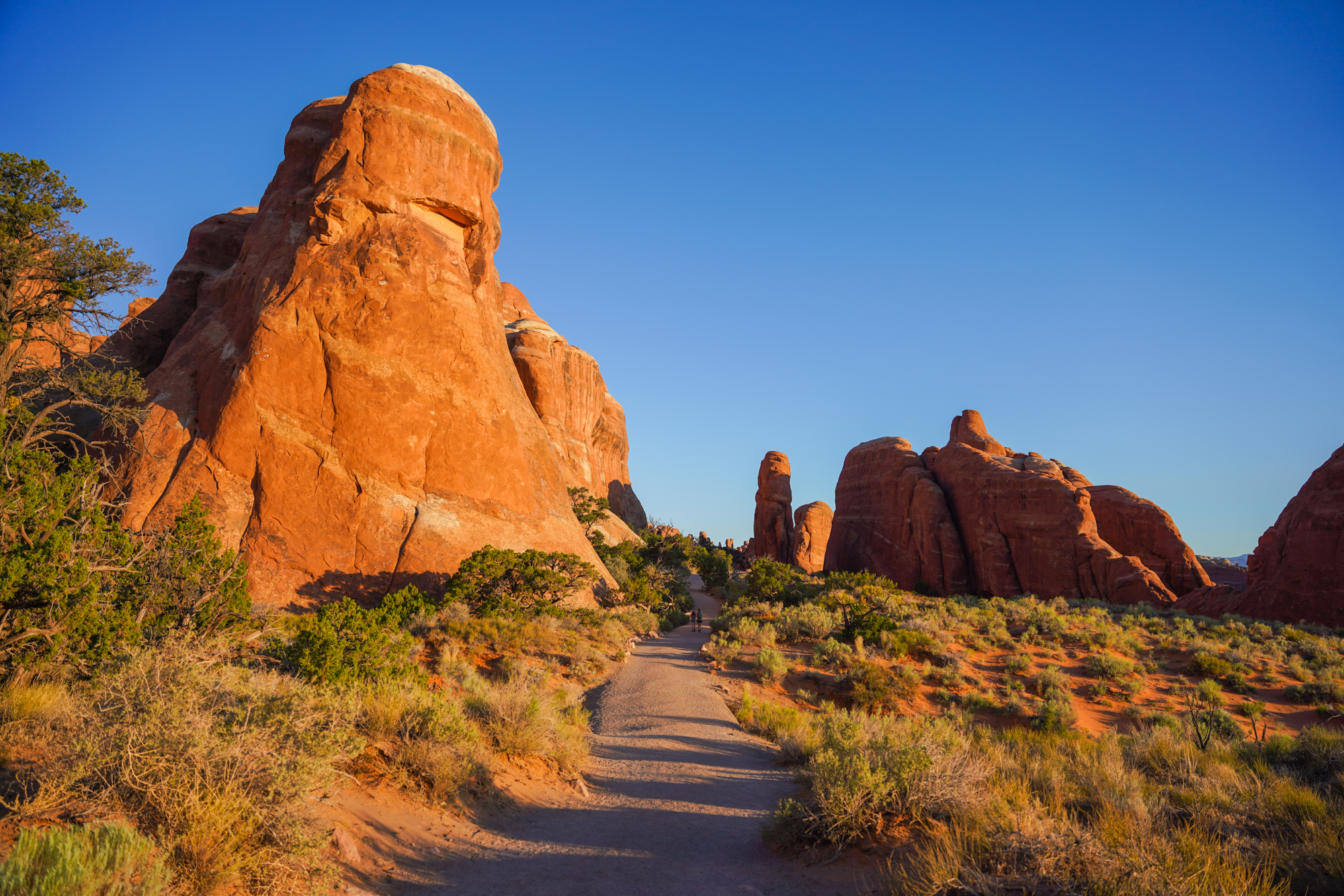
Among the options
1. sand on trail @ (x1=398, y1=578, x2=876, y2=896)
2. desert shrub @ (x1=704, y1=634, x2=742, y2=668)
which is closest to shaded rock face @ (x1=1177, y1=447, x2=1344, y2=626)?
desert shrub @ (x1=704, y1=634, x2=742, y2=668)

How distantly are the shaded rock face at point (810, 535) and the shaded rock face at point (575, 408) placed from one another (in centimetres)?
1650

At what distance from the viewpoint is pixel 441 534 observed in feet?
62.6

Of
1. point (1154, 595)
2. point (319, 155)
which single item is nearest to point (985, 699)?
point (1154, 595)

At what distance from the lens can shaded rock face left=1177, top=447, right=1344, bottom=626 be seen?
2669 centimetres

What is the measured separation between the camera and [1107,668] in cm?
1702

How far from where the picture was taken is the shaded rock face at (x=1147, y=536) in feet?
121

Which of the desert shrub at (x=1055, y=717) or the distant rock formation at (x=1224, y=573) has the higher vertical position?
the distant rock formation at (x=1224, y=573)

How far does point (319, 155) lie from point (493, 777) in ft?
81.1

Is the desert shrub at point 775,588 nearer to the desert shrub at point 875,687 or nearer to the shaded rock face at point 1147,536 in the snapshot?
the desert shrub at point 875,687

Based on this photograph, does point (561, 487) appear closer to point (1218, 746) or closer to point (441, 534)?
point (441, 534)

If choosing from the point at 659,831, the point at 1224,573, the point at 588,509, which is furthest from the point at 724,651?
the point at 1224,573

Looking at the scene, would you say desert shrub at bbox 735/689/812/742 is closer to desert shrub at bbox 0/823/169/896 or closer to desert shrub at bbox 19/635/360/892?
desert shrub at bbox 19/635/360/892

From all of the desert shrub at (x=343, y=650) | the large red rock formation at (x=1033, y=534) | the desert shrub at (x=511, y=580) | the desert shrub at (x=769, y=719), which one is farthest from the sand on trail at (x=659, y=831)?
the large red rock formation at (x=1033, y=534)

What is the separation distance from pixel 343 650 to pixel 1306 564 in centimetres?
3932
